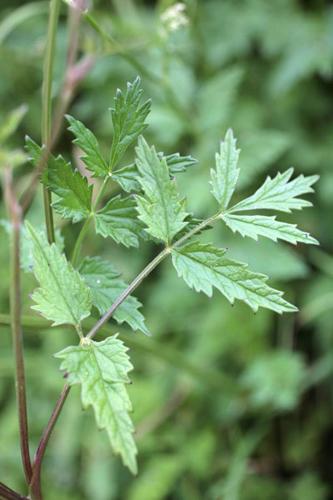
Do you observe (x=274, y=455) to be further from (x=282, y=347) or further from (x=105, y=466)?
(x=105, y=466)

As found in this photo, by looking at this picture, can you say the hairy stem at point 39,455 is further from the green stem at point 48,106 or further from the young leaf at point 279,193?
the young leaf at point 279,193

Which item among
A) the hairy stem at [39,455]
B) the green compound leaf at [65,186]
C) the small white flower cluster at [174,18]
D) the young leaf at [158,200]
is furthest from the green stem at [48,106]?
the small white flower cluster at [174,18]

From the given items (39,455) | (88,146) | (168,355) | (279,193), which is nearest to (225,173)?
(279,193)

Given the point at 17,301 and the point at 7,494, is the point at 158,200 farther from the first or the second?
the point at 7,494

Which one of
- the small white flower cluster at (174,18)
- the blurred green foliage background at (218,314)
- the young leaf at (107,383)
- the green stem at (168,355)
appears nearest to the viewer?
the young leaf at (107,383)

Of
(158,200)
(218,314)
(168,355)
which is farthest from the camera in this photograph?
(218,314)

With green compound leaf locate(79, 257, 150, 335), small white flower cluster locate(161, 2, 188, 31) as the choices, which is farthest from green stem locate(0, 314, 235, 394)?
small white flower cluster locate(161, 2, 188, 31)
